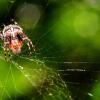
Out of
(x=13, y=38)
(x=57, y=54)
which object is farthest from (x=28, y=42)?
(x=57, y=54)

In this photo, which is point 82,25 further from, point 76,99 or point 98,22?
point 76,99

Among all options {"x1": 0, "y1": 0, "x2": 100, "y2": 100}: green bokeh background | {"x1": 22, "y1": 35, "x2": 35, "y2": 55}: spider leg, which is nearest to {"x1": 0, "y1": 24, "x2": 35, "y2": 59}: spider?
{"x1": 22, "y1": 35, "x2": 35, "y2": 55}: spider leg

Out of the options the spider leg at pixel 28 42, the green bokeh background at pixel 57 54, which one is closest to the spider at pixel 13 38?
the spider leg at pixel 28 42

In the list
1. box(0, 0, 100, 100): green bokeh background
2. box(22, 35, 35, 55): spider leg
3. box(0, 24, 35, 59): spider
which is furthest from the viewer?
box(0, 0, 100, 100): green bokeh background

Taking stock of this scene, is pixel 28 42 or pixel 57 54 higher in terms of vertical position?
pixel 28 42

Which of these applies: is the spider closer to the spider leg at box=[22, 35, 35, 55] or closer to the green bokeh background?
the spider leg at box=[22, 35, 35, 55]

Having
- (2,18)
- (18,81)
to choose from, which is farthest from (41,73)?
(2,18)

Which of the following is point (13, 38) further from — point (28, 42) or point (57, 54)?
point (57, 54)

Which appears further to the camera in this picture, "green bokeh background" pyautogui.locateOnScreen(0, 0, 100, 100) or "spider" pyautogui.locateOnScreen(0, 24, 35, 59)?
"green bokeh background" pyautogui.locateOnScreen(0, 0, 100, 100)
